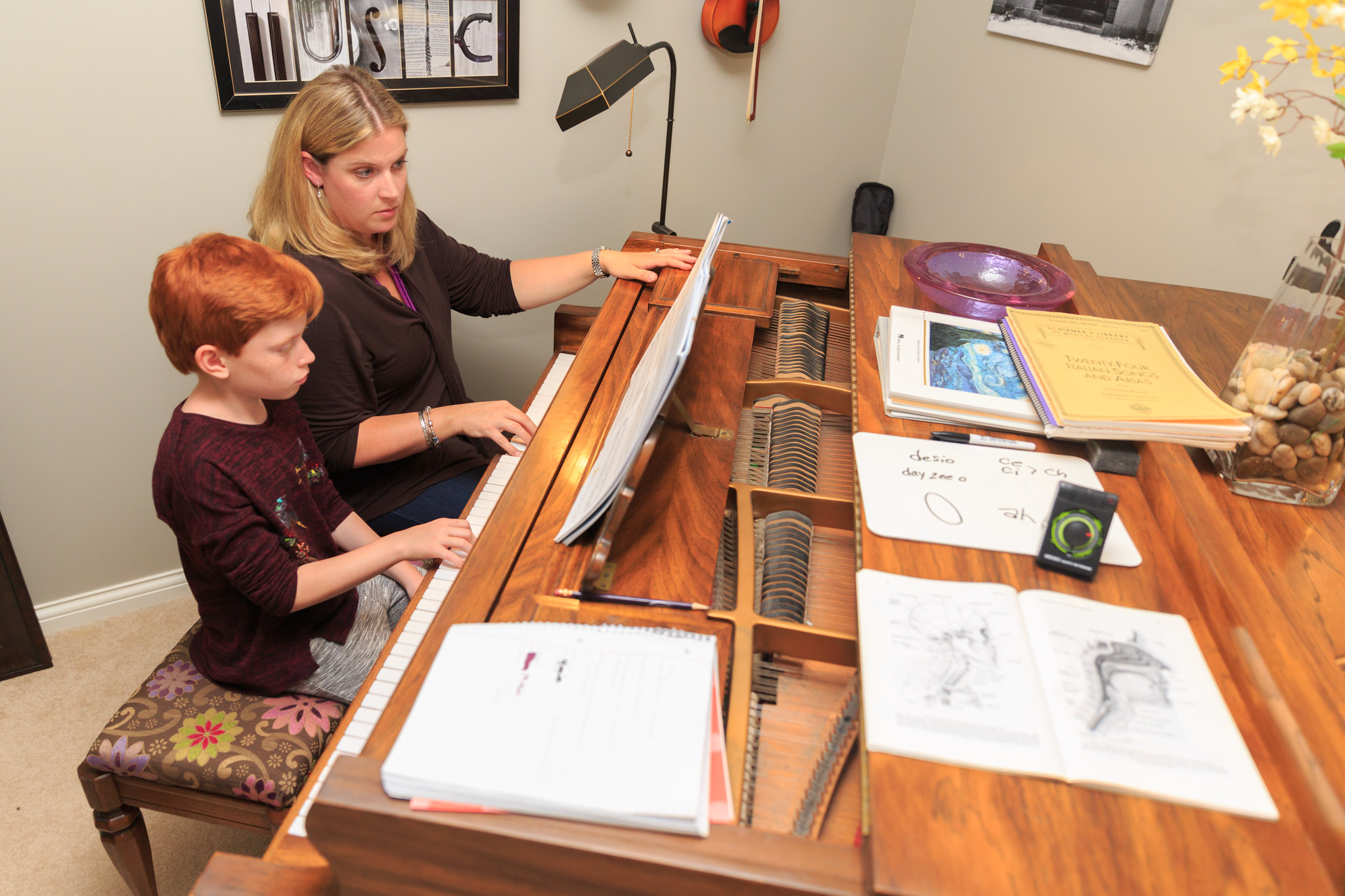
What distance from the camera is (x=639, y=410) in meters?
1.18

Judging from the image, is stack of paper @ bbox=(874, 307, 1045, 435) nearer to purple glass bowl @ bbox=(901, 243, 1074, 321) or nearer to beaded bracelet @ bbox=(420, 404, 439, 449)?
purple glass bowl @ bbox=(901, 243, 1074, 321)

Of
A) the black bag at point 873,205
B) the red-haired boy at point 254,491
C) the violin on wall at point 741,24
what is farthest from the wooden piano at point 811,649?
the black bag at point 873,205

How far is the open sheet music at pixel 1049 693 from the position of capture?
808mm

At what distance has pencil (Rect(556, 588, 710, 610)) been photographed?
3.53 ft

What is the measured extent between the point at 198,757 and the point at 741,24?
8.44ft

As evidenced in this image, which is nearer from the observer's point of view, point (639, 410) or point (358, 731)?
point (358, 731)

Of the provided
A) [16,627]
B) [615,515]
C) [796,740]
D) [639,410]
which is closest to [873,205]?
[639,410]

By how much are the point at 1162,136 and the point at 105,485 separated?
3142 millimetres

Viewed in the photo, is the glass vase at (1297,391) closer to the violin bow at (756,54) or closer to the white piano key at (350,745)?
the white piano key at (350,745)

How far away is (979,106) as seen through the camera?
10.0 feet

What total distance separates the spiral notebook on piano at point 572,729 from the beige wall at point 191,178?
165cm

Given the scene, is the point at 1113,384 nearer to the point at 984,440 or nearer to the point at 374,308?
the point at 984,440

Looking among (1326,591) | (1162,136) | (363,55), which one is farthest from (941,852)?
(1162,136)

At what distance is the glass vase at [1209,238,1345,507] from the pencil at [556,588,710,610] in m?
0.84
